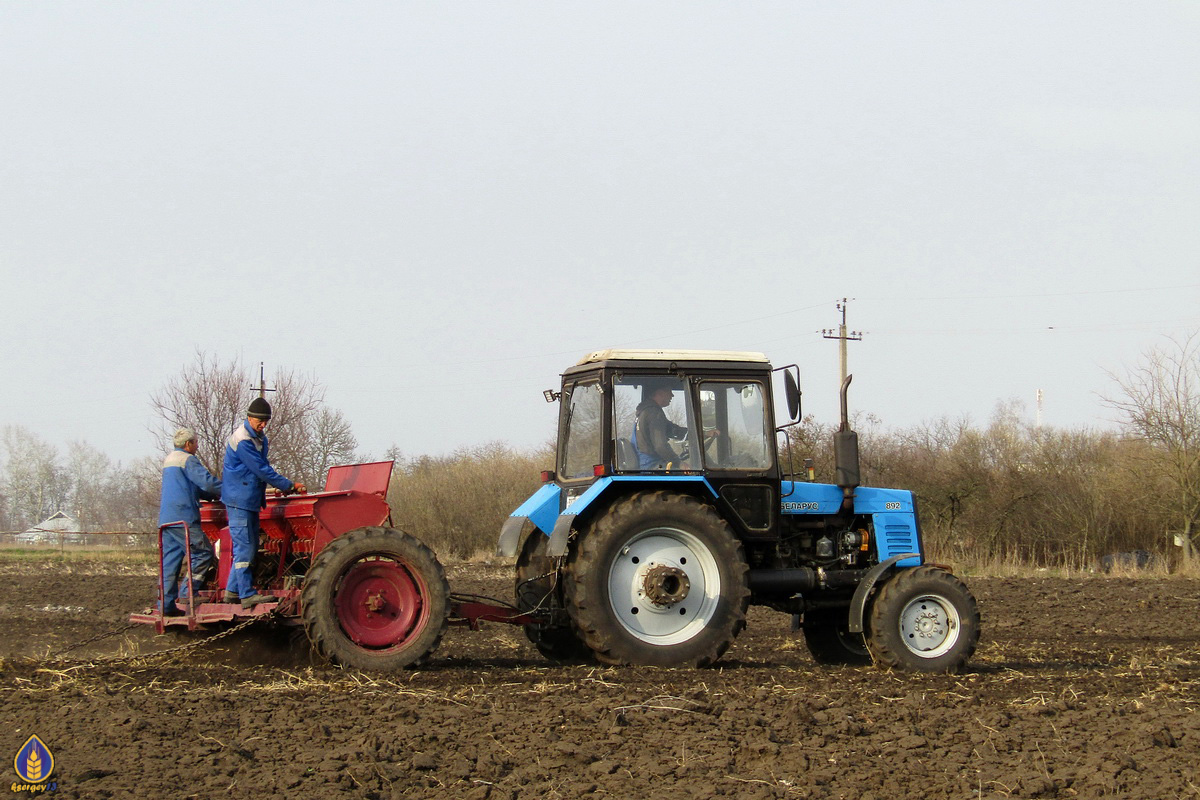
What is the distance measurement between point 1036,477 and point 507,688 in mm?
18856

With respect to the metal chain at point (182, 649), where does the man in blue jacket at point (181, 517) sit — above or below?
above

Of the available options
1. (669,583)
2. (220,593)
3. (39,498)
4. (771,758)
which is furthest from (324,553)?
(39,498)

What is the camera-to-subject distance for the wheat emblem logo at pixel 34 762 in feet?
14.6

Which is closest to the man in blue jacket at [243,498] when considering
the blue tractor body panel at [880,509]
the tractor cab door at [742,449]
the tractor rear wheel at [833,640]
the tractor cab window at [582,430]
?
the tractor cab window at [582,430]

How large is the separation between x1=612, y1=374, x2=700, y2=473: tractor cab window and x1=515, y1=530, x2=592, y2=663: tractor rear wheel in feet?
3.36

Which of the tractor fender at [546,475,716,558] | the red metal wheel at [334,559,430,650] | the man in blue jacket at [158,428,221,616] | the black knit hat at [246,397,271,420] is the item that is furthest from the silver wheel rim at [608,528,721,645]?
the man in blue jacket at [158,428,221,616]

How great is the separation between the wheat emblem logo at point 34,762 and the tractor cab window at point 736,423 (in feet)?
14.9

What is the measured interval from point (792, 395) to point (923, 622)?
181 cm

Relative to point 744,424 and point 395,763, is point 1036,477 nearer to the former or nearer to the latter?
point 744,424

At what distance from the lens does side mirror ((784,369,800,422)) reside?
7.65m

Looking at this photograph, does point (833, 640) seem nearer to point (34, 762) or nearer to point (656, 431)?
point (656, 431)

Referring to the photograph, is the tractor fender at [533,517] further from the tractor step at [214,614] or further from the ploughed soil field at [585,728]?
the tractor step at [214,614]

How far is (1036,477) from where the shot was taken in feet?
75.7

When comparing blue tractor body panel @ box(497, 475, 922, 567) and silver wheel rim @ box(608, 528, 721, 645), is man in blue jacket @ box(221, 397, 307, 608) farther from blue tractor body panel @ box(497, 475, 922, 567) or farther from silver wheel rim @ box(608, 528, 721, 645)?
silver wheel rim @ box(608, 528, 721, 645)
